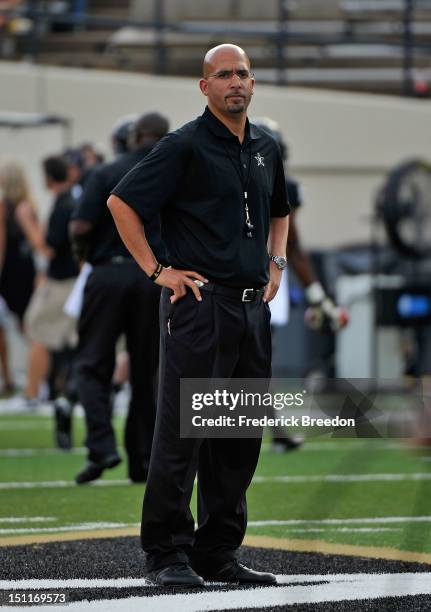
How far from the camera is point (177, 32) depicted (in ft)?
70.5

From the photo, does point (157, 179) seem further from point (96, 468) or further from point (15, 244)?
point (15, 244)

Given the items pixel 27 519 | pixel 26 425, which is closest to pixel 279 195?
pixel 27 519

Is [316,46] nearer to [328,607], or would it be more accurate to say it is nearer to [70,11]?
[70,11]

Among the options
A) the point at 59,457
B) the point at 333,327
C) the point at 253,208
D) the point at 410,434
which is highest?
the point at 253,208

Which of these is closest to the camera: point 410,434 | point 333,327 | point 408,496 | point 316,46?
point 410,434

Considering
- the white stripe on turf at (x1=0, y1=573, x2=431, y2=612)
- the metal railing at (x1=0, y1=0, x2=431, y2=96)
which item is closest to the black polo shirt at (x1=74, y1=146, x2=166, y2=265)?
the white stripe on turf at (x1=0, y1=573, x2=431, y2=612)

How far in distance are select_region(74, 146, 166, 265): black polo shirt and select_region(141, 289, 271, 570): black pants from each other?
3147 mm

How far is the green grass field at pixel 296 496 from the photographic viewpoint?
7.88m

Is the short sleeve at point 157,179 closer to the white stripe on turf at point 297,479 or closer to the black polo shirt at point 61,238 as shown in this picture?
the white stripe on turf at point 297,479

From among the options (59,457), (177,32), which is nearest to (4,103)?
(177,32)

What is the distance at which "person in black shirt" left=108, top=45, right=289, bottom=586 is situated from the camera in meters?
6.23

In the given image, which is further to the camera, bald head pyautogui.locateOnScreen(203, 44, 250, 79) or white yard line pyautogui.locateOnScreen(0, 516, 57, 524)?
white yard line pyautogui.locateOnScreen(0, 516, 57, 524)

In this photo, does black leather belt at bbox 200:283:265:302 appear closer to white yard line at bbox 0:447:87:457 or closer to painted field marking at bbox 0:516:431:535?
painted field marking at bbox 0:516:431:535

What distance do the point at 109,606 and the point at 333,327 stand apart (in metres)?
5.48
